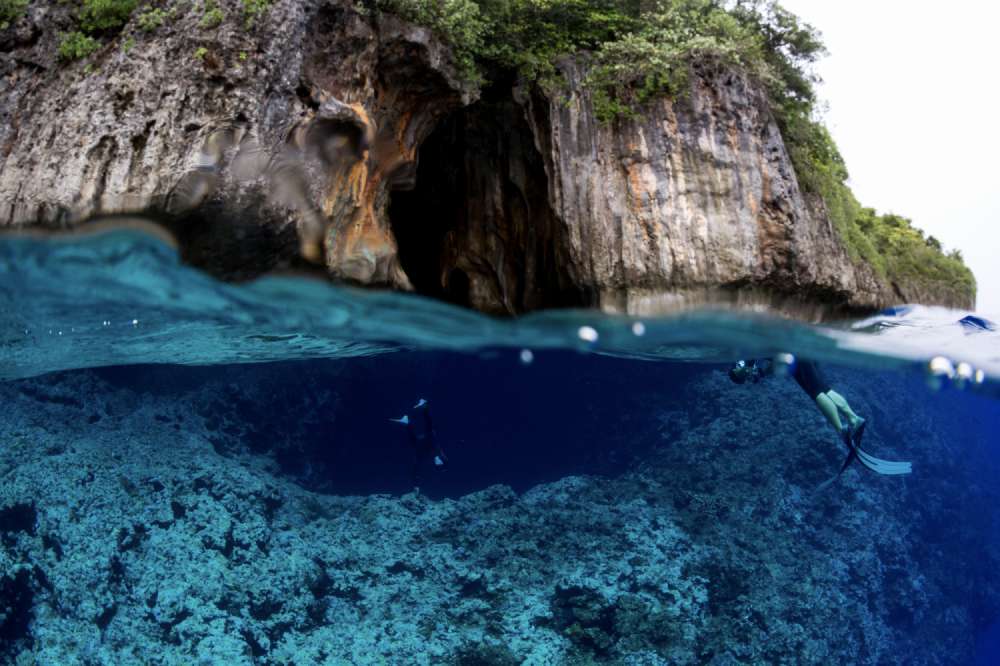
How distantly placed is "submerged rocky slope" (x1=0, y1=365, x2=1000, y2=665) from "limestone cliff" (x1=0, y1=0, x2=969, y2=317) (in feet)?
27.2

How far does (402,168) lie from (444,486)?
14.7 metres

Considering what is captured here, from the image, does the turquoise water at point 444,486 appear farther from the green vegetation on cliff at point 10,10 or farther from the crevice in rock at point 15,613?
the green vegetation on cliff at point 10,10

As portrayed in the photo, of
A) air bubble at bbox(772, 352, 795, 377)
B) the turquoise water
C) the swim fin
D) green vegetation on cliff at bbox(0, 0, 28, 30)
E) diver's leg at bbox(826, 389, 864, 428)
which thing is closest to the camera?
green vegetation on cliff at bbox(0, 0, 28, 30)

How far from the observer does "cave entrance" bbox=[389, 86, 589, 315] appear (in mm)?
10625

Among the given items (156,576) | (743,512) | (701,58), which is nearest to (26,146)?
(701,58)

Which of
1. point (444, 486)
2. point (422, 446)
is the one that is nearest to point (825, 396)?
point (422, 446)

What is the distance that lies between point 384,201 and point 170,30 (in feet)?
11.4

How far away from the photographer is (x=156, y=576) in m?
14.3

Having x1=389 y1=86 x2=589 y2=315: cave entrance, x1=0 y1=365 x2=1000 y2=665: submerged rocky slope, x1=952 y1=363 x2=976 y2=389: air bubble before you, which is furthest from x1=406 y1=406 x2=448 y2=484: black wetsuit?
x1=952 y1=363 x2=976 y2=389: air bubble

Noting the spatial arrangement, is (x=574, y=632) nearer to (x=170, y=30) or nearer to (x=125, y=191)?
(x=125, y=191)

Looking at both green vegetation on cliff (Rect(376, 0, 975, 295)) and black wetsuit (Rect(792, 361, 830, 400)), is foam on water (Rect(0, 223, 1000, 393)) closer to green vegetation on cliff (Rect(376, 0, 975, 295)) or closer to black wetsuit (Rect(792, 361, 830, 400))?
black wetsuit (Rect(792, 361, 830, 400))

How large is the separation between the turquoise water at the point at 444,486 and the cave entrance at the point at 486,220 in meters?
0.90

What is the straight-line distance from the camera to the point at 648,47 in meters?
9.53

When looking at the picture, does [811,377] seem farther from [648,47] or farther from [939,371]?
[648,47]
